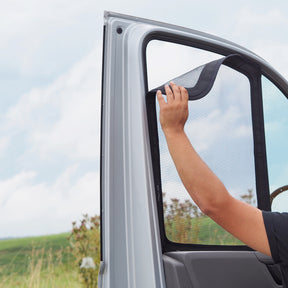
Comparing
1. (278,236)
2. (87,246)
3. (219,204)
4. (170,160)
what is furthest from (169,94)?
(87,246)

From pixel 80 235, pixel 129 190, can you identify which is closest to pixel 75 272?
pixel 80 235

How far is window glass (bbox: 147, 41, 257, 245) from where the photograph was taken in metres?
1.83

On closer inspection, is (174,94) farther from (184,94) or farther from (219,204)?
(219,204)

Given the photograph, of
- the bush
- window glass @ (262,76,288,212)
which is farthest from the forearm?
the bush

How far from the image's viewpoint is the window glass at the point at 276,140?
2.23 metres

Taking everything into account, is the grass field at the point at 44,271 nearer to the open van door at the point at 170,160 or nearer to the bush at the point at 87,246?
the bush at the point at 87,246

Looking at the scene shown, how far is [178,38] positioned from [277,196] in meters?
0.88

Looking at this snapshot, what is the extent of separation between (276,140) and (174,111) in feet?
2.75

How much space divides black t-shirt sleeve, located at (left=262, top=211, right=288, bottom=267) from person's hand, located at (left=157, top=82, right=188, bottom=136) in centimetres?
42

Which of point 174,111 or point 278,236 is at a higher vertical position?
point 174,111

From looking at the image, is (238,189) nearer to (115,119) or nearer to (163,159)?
(163,159)

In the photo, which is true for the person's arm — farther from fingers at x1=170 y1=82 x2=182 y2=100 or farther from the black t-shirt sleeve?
fingers at x1=170 y1=82 x2=182 y2=100

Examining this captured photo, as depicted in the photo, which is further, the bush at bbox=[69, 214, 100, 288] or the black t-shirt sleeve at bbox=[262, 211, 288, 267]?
the bush at bbox=[69, 214, 100, 288]

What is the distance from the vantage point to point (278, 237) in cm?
143
